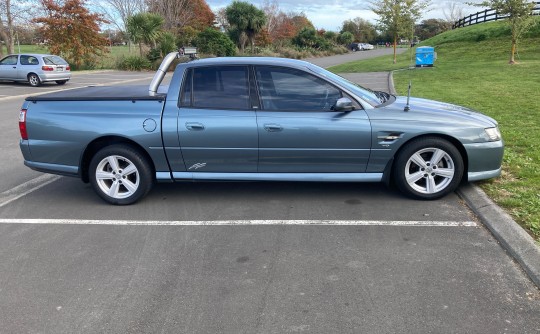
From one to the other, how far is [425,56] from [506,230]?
20548 mm

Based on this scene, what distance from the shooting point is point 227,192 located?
5.38 meters

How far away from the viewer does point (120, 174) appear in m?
4.94

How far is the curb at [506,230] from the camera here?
342cm

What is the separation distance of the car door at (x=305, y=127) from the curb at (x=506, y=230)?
1231 mm

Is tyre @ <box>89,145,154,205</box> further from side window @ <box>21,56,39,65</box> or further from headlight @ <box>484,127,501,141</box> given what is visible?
side window @ <box>21,56,39,65</box>

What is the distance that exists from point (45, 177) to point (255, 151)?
3350 mm

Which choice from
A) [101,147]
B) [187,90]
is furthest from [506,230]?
[101,147]

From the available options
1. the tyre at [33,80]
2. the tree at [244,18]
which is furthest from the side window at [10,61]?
the tree at [244,18]

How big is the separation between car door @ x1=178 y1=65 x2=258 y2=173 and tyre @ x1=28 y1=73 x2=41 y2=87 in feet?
60.0

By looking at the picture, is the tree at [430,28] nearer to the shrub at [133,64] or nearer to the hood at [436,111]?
the shrub at [133,64]

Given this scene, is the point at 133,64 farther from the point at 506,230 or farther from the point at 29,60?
the point at 506,230

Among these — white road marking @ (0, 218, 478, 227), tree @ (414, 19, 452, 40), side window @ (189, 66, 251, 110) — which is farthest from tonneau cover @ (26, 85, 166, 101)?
tree @ (414, 19, 452, 40)

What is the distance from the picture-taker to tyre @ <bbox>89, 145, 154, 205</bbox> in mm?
4871

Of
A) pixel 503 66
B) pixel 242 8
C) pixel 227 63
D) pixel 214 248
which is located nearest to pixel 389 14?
pixel 503 66
